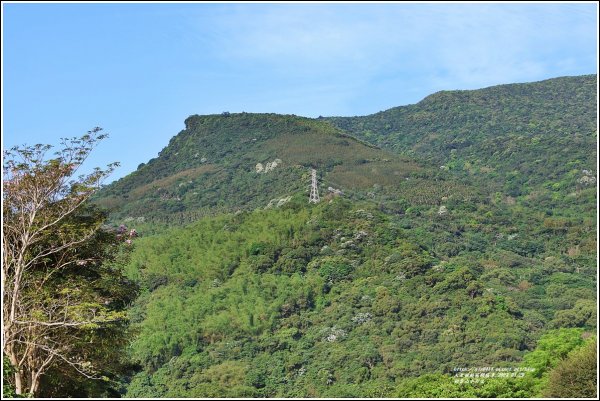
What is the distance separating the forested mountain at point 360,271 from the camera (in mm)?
45281

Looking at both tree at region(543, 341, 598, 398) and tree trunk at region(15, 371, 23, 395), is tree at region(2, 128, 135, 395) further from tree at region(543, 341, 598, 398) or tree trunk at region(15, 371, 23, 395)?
tree at region(543, 341, 598, 398)

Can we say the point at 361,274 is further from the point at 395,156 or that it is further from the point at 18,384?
the point at 395,156

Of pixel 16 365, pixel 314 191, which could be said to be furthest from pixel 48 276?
pixel 314 191

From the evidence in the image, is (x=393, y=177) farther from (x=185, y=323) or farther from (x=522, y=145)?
(x=185, y=323)

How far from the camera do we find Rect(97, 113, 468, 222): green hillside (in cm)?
8838

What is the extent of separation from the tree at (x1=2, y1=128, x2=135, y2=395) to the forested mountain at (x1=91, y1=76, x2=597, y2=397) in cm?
256

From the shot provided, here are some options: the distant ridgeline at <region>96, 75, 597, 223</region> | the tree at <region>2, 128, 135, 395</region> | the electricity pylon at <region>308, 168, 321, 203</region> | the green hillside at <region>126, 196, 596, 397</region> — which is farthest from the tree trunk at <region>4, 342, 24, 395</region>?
A: the distant ridgeline at <region>96, 75, 597, 223</region>

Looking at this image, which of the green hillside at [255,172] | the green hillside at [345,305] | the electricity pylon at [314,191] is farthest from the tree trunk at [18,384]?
the green hillside at [255,172]

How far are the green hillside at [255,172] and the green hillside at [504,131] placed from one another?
11.1m

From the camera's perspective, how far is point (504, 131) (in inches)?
4978

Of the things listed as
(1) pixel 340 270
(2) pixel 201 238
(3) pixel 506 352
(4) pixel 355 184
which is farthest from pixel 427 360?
(4) pixel 355 184

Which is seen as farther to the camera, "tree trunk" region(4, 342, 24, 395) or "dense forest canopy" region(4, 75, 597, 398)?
"dense forest canopy" region(4, 75, 597, 398)

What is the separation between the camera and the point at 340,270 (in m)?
59.9

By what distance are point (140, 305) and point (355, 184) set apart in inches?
1319
